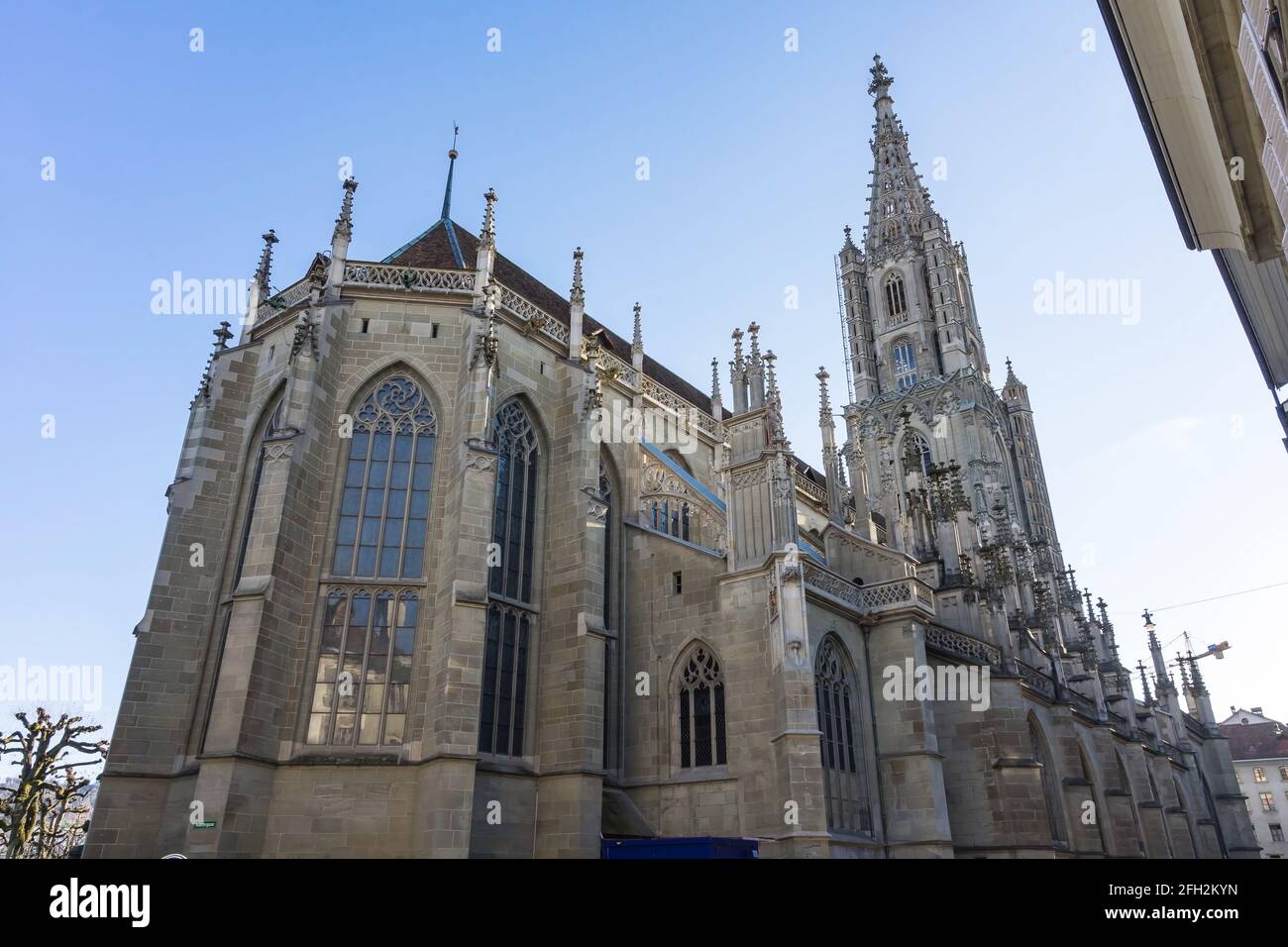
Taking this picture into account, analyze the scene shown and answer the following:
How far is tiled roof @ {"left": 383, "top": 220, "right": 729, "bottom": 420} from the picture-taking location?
2064cm

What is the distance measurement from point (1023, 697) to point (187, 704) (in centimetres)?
1950

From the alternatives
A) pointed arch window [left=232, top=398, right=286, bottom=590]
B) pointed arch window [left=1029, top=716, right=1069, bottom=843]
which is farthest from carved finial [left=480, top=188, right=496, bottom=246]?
pointed arch window [left=1029, top=716, right=1069, bottom=843]

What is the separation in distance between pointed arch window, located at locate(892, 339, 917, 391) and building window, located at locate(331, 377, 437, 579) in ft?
116

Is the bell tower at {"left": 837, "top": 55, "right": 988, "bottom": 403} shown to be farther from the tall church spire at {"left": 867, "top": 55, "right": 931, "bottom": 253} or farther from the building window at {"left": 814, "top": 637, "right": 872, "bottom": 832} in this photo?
the building window at {"left": 814, "top": 637, "right": 872, "bottom": 832}

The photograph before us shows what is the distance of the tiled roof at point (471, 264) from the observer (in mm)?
20641

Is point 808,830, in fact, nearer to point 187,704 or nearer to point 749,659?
point 749,659

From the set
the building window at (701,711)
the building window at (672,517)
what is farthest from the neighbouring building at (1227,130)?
the building window at (672,517)

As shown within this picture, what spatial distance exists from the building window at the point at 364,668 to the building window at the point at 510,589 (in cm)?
149

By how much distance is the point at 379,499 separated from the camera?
1656 centimetres

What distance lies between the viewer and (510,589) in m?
16.7

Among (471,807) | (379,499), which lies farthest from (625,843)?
(379,499)

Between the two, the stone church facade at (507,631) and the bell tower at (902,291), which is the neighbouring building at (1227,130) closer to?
the stone church facade at (507,631)

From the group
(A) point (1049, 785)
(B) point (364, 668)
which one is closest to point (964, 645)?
(A) point (1049, 785)

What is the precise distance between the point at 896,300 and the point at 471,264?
114ft
